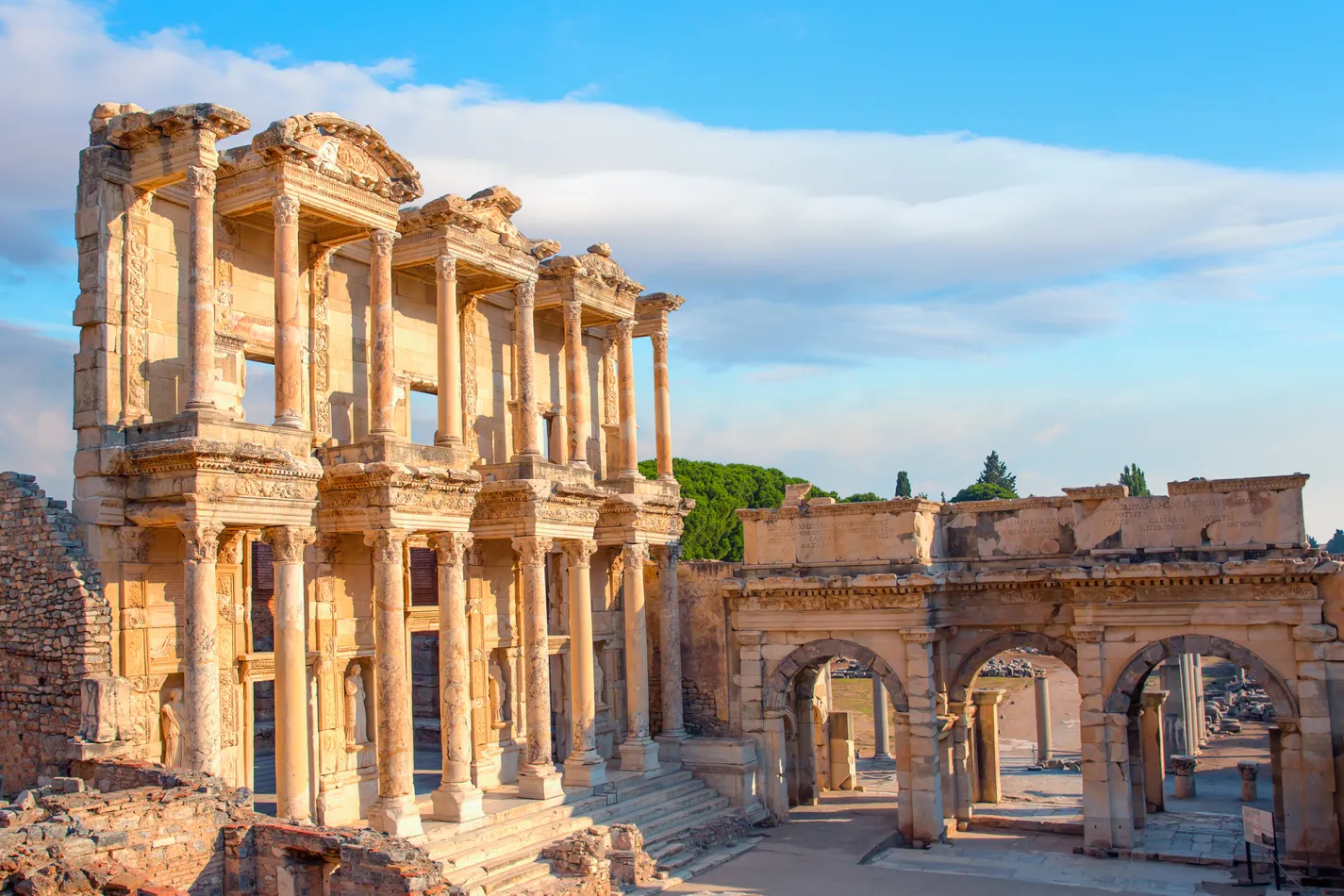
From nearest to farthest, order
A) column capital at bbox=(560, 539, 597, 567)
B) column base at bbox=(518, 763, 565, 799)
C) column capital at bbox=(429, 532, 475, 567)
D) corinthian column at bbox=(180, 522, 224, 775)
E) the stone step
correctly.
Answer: corinthian column at bbox=(180, 522, 224, 775)
the stone step
column capital at bbox=(429, 532, 475, 567)
column base at bbox=(518, 763, 565, 799)
column capital at bbox=(560, 539, 597, 567)

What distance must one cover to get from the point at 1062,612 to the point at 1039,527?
179 centimetres

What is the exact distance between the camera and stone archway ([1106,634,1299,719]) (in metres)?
19.9

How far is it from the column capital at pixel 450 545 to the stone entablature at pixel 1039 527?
7276 mm

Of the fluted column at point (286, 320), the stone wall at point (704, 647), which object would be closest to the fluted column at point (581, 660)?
the stone wall at point (704, 647)

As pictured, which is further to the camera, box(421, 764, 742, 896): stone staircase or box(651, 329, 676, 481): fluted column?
box(651, 329, 676, 481): fluted column

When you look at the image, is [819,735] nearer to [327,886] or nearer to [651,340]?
[651,340]

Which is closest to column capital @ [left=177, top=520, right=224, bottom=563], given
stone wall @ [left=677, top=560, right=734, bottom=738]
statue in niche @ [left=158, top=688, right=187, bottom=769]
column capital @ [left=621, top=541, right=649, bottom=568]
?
statue in niche @ [left=158, top=688, right=187, bottom=769]

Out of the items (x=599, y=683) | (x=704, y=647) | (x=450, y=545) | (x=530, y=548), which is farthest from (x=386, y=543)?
(x=704, y=647)

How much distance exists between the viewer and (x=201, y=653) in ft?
50.1

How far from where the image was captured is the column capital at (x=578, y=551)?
2300 centimetres

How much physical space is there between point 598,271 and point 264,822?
1423 cm

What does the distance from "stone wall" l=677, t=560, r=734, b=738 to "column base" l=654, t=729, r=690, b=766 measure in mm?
921

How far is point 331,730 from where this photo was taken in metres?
19.3

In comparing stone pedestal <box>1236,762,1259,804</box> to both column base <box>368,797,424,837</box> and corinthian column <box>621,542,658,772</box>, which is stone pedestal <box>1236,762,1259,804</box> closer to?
corinthian column <box>621,542,658,772</box>
